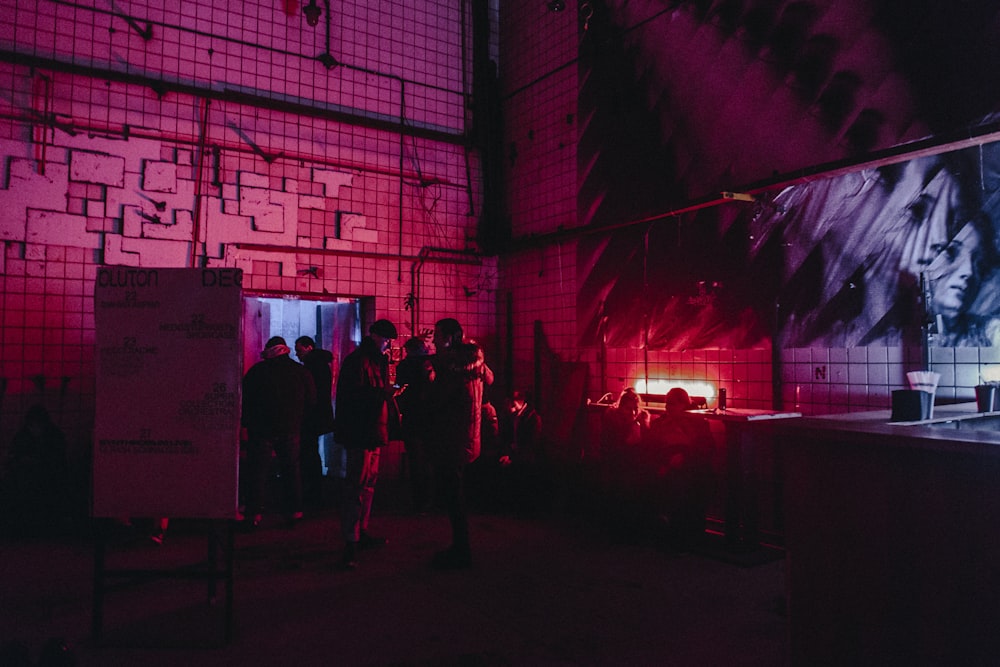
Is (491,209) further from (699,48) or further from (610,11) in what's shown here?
(699,48)

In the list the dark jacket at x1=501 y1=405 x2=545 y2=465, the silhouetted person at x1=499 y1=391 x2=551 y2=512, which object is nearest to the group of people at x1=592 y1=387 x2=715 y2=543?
the silhouetted person at x1=499 y1=391 x2=551 y2=512

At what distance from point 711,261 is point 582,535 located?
8.44 ft

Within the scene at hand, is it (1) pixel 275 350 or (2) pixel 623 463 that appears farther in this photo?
(1) pixel 275 350

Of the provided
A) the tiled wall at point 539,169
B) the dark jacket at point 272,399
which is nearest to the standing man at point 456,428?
the dark jacket at point 272,399

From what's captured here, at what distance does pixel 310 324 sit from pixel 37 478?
11.2ft

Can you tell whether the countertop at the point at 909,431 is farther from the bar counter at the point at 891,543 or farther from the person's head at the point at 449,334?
the person's head at the point at 449,334

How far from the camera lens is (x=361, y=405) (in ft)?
15.3

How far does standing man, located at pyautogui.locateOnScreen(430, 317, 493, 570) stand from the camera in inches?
182

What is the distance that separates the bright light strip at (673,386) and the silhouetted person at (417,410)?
2205mm

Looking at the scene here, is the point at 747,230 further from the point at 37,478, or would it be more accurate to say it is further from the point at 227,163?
the point at 37,478

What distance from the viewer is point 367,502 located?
4.96 meters

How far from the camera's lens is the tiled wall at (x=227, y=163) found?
6117 millimetres

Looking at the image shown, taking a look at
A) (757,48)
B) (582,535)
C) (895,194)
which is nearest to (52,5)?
(757,48)

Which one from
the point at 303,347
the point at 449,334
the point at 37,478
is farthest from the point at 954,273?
the point at 37,478
